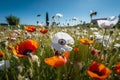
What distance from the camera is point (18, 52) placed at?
134 cm

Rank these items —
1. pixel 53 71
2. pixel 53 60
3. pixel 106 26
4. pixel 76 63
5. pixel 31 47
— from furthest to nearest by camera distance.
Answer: pixel 53 71, pixel 106 26, pixel 31 47, pixel 76 63, pixel 53 60

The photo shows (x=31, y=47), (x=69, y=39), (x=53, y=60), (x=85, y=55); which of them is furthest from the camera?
(x=85, y=55)

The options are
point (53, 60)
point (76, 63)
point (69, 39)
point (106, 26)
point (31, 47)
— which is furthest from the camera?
point (106, 26)

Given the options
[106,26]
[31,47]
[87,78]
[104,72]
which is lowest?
[87,78]

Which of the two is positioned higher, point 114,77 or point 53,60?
point 53,60

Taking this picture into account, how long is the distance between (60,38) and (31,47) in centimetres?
17

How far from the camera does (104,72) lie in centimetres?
112

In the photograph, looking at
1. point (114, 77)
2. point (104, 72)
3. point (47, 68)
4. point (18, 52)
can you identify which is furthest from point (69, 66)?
point (104, 72)

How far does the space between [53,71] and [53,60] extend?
764 millimetres

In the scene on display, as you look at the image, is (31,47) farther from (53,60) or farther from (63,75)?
(63,75)

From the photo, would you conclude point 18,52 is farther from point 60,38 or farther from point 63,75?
point 63,75

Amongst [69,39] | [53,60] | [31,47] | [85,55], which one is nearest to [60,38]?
[69,39]

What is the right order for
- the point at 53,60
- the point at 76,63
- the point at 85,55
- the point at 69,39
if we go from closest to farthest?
the point at 53,60 < the point at 76,63 < the point at 69,39 < the point at 85,55

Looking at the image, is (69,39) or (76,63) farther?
(69,39)
